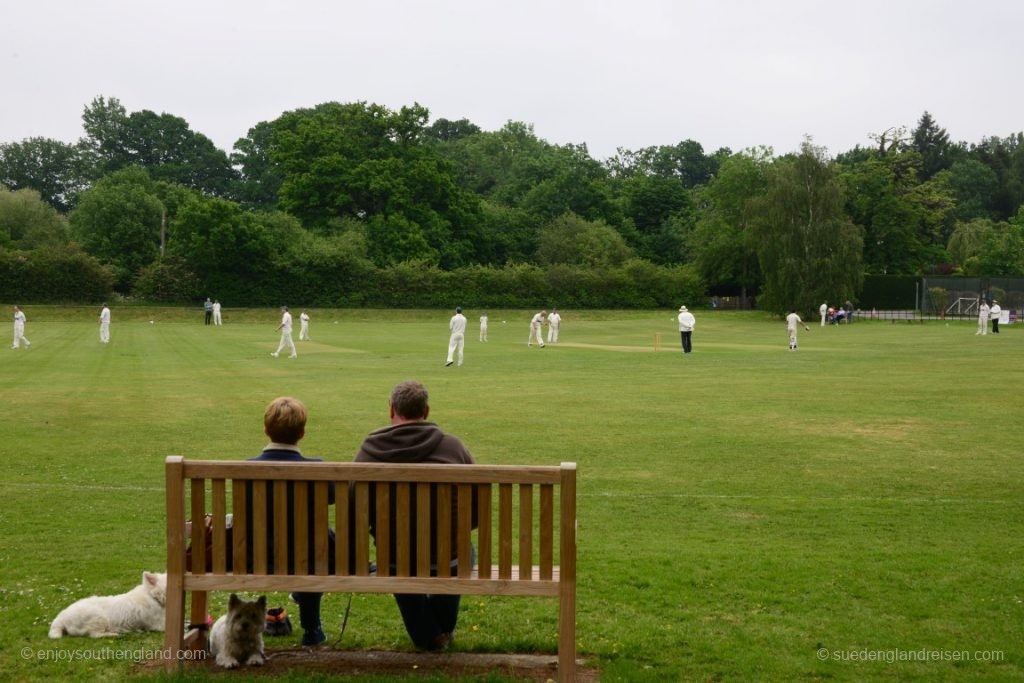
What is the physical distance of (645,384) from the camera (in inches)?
1014

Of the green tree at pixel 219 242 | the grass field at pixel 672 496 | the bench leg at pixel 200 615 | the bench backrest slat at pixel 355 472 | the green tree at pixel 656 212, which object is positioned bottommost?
the grass field at pixel 672 496

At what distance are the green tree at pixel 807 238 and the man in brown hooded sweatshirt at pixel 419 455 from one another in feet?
237

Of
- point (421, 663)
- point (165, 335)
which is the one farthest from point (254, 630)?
point (165, 335)

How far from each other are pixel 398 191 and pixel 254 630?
88.1 metres

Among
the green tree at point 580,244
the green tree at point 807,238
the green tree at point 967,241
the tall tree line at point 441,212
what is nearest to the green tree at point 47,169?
the tall tree line at point 441,212

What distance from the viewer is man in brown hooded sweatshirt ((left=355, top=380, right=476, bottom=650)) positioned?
5.86 meters

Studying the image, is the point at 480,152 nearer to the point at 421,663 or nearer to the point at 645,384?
the point at 645,384

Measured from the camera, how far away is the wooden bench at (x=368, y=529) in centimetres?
523

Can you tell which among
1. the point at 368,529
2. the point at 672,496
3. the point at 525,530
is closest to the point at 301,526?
the point at 368,529

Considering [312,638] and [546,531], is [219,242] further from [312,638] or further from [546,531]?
[546,531]

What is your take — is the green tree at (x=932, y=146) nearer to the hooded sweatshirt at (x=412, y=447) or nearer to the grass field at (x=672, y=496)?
the grass field at (x=672, y=496)

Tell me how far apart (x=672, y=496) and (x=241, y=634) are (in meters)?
6.45

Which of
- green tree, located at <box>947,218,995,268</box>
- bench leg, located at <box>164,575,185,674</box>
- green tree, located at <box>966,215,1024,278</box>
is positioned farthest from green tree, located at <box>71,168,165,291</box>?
bench leg, located at <box>164,575,185,674</box>

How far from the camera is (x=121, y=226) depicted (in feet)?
298
